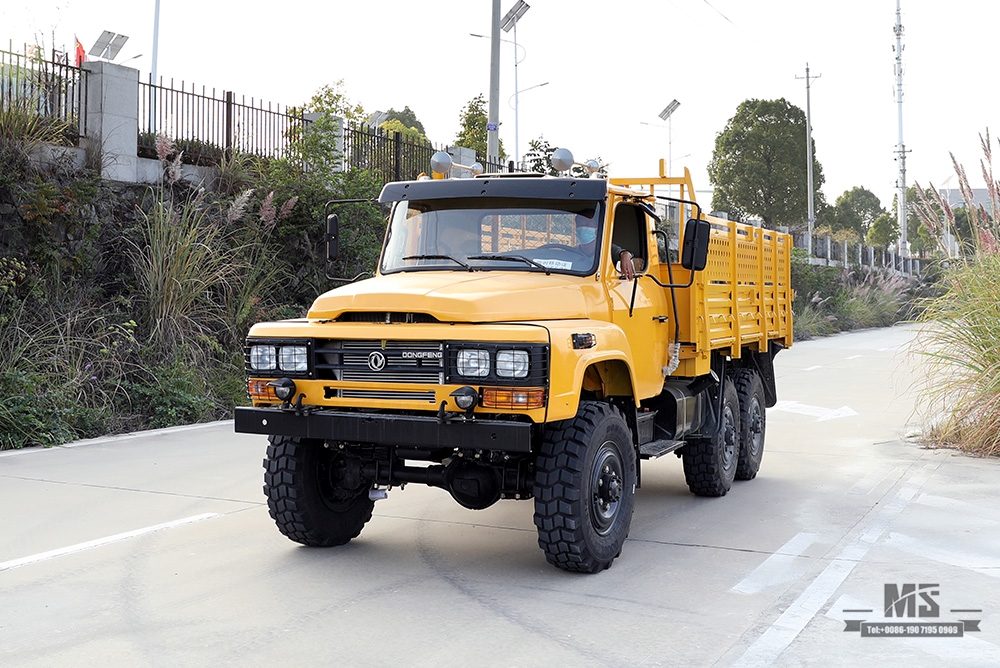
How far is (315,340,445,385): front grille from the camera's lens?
6.18 metres

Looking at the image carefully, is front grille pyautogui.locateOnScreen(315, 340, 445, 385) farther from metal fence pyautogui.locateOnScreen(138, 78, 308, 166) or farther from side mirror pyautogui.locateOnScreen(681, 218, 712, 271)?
metal fence pyautogui.locateOnScreen(138, 78, 308, 166)

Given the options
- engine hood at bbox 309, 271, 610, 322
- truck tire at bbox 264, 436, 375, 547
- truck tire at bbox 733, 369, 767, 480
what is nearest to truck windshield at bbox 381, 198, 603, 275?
engine hood at bbox 309, 271, 610, 322

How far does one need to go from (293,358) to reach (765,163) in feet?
169

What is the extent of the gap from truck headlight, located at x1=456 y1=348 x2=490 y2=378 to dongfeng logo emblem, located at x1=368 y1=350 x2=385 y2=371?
497mm

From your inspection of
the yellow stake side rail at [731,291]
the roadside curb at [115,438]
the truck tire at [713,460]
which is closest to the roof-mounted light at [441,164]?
the yellow stake side rail at [731,291]

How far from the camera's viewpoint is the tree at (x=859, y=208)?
86250 mm

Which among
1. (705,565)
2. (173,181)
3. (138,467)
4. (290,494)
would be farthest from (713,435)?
(173,181)

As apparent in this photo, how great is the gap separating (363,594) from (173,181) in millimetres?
10099

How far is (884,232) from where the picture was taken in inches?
3152

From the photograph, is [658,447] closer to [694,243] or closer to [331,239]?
[694,243]

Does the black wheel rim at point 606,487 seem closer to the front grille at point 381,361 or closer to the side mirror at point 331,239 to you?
the front grille at point 381,361

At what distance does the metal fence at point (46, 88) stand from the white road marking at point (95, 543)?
7.41 meters

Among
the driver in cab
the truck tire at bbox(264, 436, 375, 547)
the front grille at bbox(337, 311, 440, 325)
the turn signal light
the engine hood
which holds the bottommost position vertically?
the truck tire at bbox(264, 436, 375, 547)

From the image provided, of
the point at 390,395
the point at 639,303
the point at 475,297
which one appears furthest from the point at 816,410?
the point at 390,395
